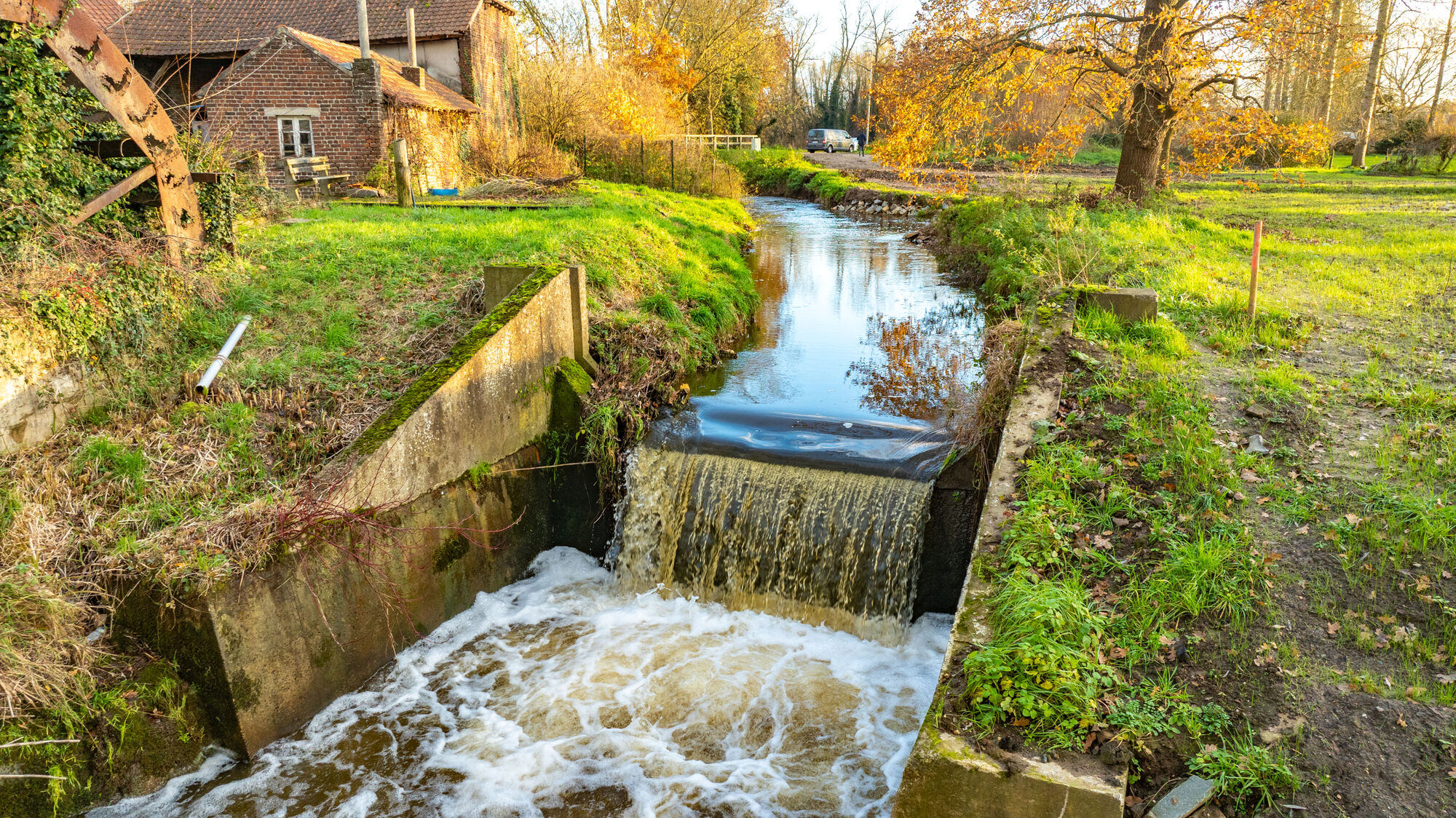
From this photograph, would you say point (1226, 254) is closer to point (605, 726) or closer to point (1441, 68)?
point (605, 726)

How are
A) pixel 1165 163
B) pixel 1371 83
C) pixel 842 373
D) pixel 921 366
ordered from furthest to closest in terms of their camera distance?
pixel 1371 83
pixel 1165 163
pixel 921 366
pixel 842 373

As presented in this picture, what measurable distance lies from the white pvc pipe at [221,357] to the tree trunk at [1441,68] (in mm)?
45999

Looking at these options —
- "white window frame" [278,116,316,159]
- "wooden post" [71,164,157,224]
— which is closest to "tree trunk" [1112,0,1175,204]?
"wooden post" [71,164,157,224]

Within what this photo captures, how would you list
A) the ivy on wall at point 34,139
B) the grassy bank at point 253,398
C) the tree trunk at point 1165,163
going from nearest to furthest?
the grassy bank at point 253,398 < the ivy on wall at point 34,139 < the tree trunk at point 1165,163

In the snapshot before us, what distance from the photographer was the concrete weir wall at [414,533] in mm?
5453

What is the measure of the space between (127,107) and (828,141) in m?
48.0

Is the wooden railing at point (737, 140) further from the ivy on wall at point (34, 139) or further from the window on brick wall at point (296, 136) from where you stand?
the ivy on wall at point (34, 139)

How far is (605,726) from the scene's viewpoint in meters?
6.04

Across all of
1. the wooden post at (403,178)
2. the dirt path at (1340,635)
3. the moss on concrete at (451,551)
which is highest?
the wooden post at (403,178)

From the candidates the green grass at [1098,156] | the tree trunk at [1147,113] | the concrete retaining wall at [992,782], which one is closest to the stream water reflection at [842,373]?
the concrete retaining wall at [992,782]

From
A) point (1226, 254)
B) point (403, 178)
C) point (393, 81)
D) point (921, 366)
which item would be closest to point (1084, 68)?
point (1226, 254)

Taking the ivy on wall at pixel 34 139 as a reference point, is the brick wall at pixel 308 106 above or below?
above

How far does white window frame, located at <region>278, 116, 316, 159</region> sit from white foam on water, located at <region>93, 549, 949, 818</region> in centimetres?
1895

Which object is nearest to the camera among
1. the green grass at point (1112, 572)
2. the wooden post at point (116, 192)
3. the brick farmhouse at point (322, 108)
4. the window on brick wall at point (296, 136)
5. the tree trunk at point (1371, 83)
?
the green grass at point (1112, 572)
